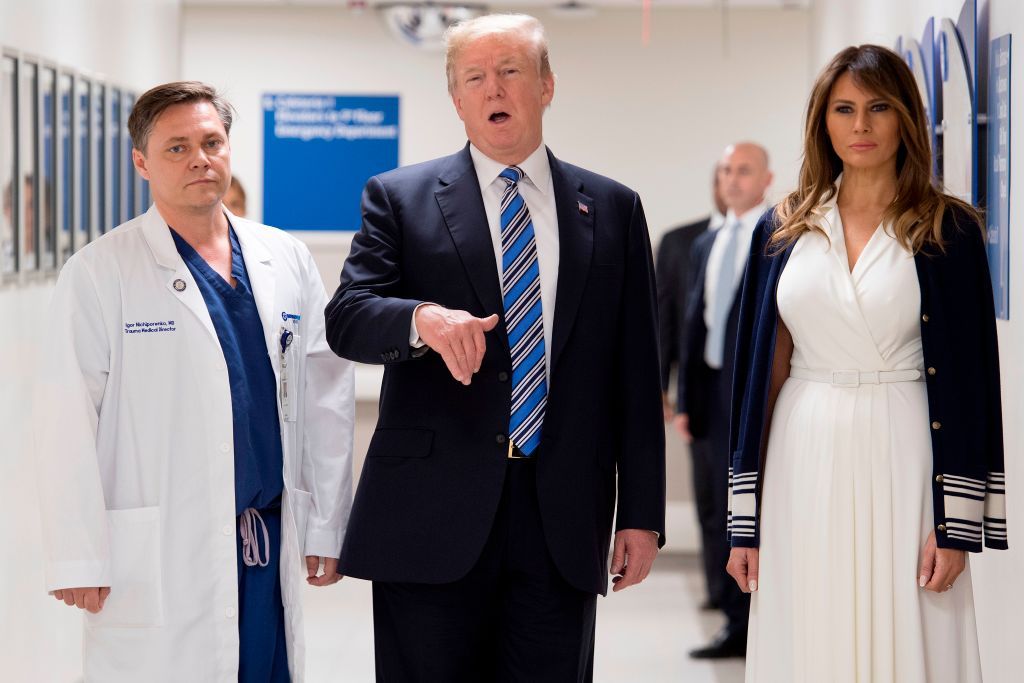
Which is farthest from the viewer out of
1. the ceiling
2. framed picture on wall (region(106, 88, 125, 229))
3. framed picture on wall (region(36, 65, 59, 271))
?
the ceiling

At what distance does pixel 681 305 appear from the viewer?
6316mm

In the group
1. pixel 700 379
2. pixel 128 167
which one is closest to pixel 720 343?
pixel 700 379

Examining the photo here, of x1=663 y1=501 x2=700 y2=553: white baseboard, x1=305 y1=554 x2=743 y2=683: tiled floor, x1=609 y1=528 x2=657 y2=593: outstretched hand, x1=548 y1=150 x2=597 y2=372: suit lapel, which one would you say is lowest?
x1=305 y1=554 x2=743 y2=683: tiled floor

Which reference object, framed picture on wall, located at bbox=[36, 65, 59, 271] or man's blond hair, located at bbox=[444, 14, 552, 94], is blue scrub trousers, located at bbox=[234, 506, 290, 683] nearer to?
man's blond hair, located at bbox=[444, 14, 552, 94]

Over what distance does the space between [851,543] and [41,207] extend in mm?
2972

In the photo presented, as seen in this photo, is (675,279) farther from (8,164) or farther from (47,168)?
(8,164)

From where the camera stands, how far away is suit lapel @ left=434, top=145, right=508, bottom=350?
2498 millimetres

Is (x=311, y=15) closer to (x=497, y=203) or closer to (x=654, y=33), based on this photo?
(x=654, y=33)

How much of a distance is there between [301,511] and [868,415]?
1169 millimetres

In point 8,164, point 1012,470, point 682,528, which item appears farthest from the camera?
point 682,528

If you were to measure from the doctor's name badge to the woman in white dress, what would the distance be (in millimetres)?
1152

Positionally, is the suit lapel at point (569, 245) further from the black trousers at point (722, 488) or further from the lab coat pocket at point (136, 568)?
the black trousers at point (722, 488)

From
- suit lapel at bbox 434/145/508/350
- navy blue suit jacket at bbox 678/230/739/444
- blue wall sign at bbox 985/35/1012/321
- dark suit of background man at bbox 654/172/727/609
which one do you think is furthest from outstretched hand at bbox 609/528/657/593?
dark suit of background man at bbox 654/172/727/609

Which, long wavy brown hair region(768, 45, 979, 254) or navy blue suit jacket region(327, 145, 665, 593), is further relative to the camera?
long wavy brown hair region(768, 45, 979, 254)
